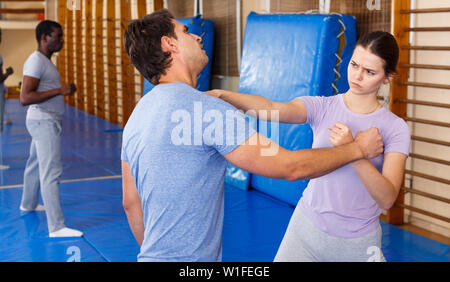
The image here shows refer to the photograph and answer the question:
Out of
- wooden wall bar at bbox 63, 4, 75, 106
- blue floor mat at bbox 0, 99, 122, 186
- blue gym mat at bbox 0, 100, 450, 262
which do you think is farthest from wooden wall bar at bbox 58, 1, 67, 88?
blue gym mat at bbox 0, 100, 450, 262

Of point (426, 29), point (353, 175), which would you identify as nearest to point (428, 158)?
point (426, 29)

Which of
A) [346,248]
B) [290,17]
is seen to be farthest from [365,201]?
[290,17]

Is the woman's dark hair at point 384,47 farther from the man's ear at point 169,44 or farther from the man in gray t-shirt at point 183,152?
the man's ear at point 169,44

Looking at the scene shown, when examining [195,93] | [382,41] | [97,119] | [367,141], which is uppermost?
[382,41]

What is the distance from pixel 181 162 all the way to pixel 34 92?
2548 mm

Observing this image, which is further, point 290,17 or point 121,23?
point 121,23

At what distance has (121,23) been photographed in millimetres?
8195

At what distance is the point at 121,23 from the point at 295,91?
4.78m

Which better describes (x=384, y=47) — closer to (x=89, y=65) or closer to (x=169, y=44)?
(x=169, y=44)

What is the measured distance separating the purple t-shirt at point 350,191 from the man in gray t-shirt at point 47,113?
2.35 meters

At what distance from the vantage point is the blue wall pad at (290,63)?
13.1 ft

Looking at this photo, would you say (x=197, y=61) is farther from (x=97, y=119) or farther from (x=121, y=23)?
(x=97, y=119)

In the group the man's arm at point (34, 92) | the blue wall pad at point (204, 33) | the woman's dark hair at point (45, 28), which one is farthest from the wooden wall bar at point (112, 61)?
the man's arm at point (34, 92)

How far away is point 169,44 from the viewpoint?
4.84ft
